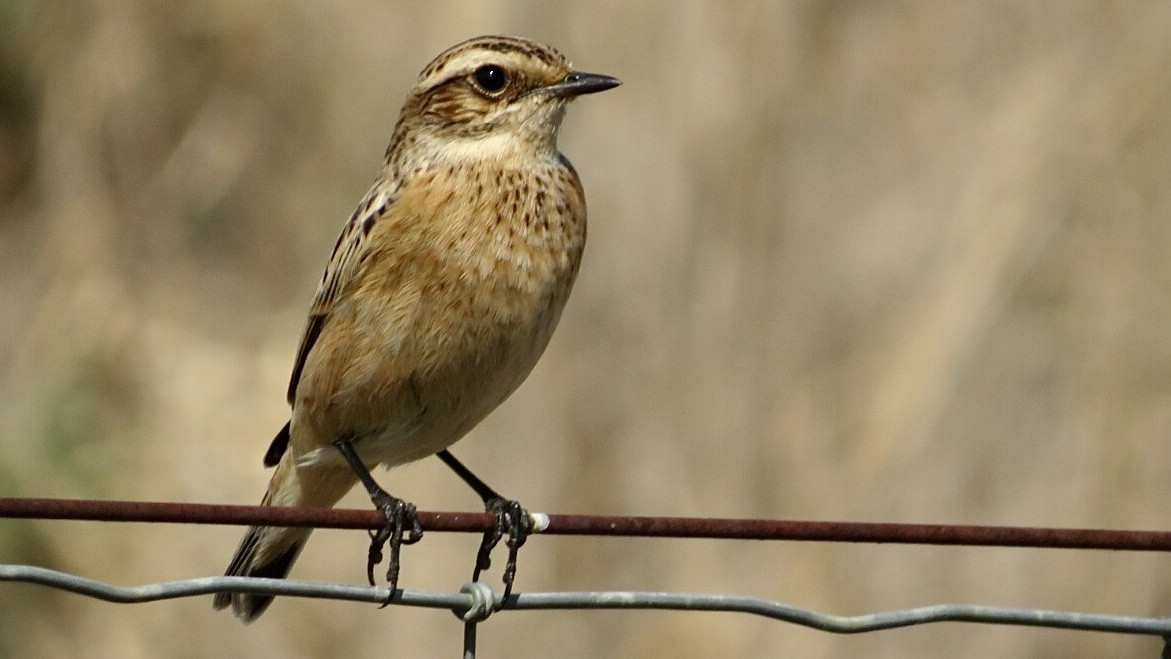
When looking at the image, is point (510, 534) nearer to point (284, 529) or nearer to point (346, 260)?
point (346, 260)

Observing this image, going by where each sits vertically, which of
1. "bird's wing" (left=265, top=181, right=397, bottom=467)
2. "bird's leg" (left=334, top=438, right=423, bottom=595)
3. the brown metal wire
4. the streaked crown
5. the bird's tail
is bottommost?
the bird's tail

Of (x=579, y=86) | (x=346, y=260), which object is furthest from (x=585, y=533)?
(x=579, y=86)

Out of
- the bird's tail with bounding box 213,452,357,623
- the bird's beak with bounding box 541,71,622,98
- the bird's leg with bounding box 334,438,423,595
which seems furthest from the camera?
the bird's tail with bounding box 213,452,357,623

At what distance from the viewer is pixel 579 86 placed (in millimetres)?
4875

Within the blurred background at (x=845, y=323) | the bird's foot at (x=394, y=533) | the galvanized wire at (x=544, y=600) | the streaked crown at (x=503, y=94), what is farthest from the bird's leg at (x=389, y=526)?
the blurred background at (x=845, y=323)

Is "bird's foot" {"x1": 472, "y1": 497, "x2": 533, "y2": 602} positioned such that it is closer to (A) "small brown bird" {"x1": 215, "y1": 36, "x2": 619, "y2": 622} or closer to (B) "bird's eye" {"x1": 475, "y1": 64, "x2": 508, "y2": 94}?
(A) "small brown bird" {"x1": 215, "y1": 36, "x2": 619, "y2": 622}

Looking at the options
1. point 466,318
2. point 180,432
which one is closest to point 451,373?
point 466,318

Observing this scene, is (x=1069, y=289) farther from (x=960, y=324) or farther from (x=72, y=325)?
(x=72, y=325)

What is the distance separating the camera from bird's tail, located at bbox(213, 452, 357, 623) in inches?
206

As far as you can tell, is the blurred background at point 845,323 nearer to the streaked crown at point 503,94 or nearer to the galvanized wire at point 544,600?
the streaked crown at point 503,94

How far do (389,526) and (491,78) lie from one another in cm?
175

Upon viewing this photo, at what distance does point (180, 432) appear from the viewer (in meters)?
10.1

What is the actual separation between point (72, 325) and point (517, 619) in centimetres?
401

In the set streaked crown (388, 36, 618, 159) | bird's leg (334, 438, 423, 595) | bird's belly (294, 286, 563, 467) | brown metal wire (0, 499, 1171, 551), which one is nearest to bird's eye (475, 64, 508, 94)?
streaked crown (388, 36, 618, 159)
